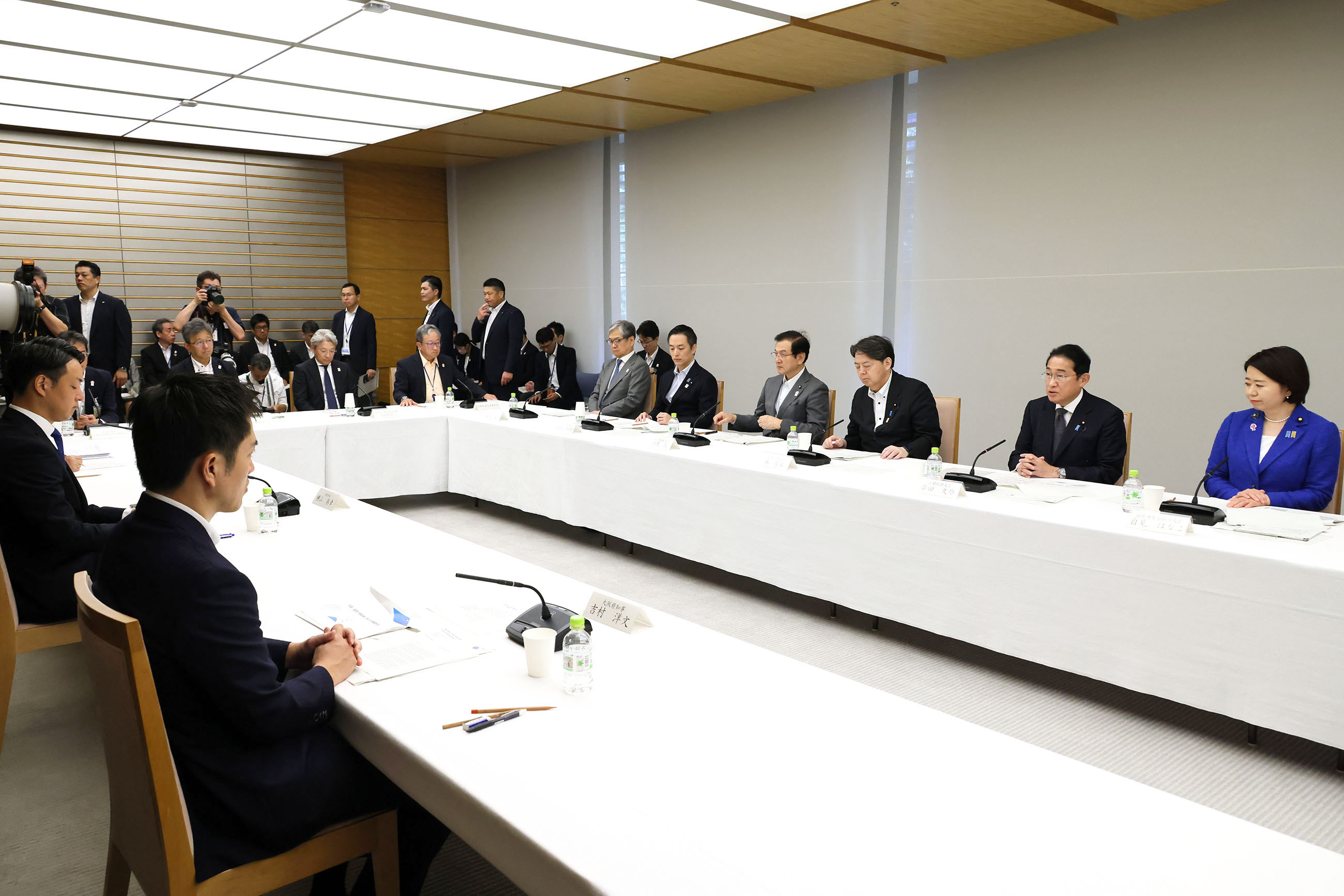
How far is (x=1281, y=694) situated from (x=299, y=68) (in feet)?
19.3

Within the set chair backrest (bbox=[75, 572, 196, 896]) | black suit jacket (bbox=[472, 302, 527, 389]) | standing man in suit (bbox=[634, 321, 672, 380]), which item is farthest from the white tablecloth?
black suit jacket (bbox=[472, 302, 527, 389])

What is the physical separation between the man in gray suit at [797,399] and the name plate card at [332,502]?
8.08 ft

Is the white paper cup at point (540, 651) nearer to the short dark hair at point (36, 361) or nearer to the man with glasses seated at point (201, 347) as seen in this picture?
the short dark hair at point (36, 361)

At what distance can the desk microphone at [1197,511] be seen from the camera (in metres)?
2.93

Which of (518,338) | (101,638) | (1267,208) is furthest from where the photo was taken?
(518,338)

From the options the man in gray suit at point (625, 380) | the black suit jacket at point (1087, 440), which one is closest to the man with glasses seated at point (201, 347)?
the man in gray suit at point (625, 380)

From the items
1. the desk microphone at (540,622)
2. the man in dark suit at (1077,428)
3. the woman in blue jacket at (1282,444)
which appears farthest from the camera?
the man in dark suit at (1077,428)

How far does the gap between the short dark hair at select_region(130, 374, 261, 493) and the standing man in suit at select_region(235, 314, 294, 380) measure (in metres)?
6.92

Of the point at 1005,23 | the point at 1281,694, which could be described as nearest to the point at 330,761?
the point at 1281,694

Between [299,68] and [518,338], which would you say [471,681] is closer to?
[299,68]

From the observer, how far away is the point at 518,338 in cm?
829

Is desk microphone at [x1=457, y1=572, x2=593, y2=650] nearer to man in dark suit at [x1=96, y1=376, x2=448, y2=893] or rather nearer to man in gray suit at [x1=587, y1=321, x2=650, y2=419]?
man in dark suit at [x1=96, y1=376, x2=448, y2=893]

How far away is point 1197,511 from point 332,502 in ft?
9.73

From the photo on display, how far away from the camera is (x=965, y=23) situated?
4.80m
